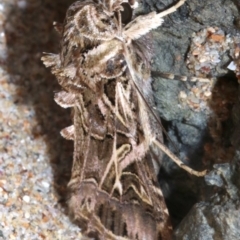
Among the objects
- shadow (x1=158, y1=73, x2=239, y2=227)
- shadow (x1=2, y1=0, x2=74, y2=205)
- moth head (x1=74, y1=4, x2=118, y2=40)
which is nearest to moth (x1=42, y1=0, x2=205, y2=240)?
moth head (x1=74, y1=4, x2=118, y2=40)

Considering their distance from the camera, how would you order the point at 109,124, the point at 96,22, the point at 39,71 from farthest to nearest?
the point at 39,71 < the point at 109,124 < the point at 96,22

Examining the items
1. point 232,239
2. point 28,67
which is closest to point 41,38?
point 28,67

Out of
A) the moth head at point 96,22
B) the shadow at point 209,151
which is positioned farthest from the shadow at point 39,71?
the moth head at point 96,22

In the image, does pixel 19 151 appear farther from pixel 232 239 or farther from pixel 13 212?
pixel 232 239

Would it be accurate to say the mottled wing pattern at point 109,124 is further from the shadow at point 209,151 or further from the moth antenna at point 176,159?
the shadow at point 209,151

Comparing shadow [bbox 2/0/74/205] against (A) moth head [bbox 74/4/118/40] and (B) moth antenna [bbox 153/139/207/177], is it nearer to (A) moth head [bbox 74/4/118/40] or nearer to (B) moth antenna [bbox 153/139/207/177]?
(B) moth antenna [bbox 153/139/207/177]

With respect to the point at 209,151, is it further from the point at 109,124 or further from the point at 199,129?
the point at 109,124

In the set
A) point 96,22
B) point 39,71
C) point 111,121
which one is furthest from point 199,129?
point 39,71
